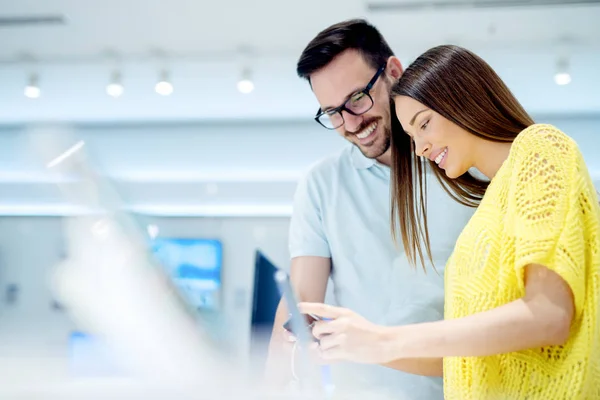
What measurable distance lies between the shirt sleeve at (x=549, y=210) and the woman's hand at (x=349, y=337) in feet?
0.67

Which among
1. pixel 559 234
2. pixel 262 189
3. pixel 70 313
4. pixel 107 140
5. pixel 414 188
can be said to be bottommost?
pixel 70 313

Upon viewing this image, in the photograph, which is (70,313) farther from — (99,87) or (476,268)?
(476,268)

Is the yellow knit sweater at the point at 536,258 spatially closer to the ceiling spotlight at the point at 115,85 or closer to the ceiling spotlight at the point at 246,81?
the ceiling spotlight at the point at 246,81

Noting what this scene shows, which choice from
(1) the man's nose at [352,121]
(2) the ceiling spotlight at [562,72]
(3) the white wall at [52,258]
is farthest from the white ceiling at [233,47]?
(1) the man's nose at [352,121]

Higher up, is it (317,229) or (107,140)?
(107,140)

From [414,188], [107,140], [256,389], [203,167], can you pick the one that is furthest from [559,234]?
[107,140]

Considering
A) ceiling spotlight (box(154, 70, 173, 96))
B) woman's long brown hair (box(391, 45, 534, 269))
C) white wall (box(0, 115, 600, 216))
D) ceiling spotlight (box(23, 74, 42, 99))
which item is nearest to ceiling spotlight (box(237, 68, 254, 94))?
ceiling spotlight (box(154, 70, 173, 96))

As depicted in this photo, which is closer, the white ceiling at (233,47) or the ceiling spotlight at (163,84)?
the white ceiling at (233,47)

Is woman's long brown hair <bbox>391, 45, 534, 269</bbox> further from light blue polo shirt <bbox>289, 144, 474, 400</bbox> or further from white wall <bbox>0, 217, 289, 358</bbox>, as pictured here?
white wall <bbox>0, 217, 289, 358</bbox>

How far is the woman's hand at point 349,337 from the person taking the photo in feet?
2.82

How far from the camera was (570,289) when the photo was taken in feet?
2.65

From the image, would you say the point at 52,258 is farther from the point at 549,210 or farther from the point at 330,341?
the point at 549,210

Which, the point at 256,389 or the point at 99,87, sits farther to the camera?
the point at 99,87

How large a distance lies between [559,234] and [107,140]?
12.8 ft
